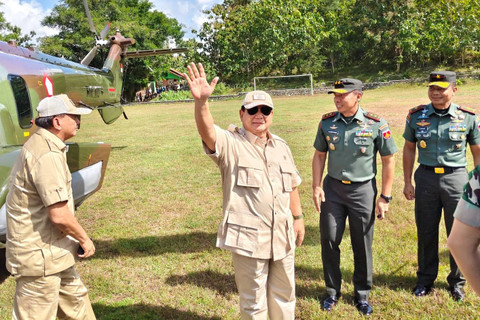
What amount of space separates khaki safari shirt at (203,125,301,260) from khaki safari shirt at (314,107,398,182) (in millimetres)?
876

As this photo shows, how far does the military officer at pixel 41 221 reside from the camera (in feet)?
7.48

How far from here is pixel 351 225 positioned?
10.4ft

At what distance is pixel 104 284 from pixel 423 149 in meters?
3.32

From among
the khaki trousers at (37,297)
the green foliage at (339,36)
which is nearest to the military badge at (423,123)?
the khaki trousers at (37,297)

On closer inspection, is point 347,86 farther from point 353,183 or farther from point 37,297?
point 37,297

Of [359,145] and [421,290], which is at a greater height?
[359,145]

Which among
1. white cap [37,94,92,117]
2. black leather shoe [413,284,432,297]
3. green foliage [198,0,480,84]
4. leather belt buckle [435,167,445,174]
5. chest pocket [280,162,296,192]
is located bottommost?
black leather shoe [413,284,432,297]

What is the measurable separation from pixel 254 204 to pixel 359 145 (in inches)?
46.8

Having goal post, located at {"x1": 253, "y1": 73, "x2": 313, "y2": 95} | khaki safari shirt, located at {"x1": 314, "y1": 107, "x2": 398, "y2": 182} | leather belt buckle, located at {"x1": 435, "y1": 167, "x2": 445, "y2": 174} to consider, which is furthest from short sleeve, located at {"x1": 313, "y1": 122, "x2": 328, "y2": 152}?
goal post, located at {"x1": 253, "y1": 73, "x2": 313, "y2": 95}

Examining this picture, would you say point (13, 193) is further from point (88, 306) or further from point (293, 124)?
point (293, 124)

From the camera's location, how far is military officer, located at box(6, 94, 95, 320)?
2281 mm

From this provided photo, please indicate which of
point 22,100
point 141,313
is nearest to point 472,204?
point 141,313

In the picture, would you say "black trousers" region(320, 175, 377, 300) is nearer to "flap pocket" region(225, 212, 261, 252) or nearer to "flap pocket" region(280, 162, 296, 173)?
"flap pocket" region(280, 162, 296, 173)

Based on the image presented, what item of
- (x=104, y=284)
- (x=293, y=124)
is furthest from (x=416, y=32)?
(x=104, y=284)
